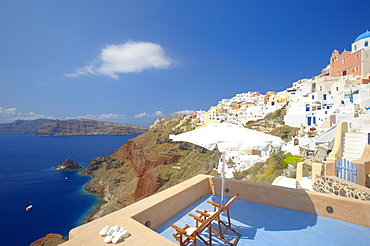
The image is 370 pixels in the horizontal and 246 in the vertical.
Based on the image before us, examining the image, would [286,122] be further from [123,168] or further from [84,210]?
[123,168]

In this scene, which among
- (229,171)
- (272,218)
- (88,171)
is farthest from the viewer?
(88,171)

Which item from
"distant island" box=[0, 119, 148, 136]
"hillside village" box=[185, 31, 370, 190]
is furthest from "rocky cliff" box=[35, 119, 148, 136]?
"hillside village" box=[185, 31, 370, 190]

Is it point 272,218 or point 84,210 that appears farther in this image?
point 84,210

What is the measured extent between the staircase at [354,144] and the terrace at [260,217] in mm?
5865

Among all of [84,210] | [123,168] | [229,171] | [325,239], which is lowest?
[84,210]

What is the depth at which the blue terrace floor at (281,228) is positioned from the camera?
2.51 meters

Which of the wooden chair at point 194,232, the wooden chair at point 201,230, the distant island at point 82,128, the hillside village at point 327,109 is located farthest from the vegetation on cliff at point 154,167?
the distant island at point 82,128

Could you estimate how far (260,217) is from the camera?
311cm

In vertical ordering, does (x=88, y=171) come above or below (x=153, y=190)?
below

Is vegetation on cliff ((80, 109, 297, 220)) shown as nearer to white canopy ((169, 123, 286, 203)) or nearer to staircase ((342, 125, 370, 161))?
staircase ((342, 125, 370, 161))

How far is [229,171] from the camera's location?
15.4m

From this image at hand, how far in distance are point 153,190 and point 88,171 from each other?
30805 millimetres

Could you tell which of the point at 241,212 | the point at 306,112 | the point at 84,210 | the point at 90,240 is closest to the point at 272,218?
the point at 241,212

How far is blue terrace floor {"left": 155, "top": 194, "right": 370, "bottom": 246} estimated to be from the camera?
2.51 m
